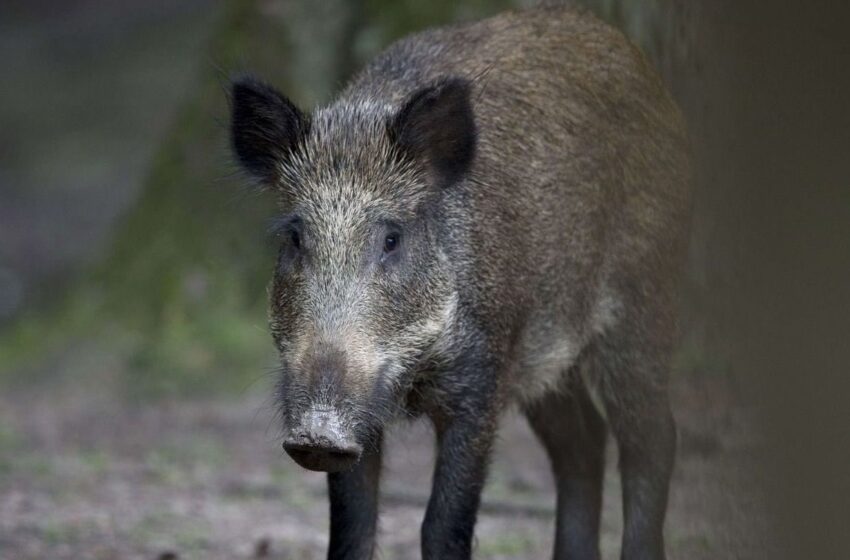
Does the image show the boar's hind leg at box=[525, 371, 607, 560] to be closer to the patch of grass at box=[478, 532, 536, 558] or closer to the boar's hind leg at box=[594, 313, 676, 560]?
the boar's hind leg at box=[594, 313, 676, 560]

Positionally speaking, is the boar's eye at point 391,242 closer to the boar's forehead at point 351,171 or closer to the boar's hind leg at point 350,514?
the boar's forehead at point 351,171

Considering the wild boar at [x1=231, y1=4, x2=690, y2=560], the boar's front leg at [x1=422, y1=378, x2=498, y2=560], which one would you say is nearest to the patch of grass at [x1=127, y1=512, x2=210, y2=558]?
the wild boar at [x1=231, y1=4, x2=690, y2=560]

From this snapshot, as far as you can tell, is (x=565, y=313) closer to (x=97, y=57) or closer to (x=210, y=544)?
(x=210, y=544)

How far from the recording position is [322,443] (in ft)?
12.8

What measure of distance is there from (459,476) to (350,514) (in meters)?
0.41

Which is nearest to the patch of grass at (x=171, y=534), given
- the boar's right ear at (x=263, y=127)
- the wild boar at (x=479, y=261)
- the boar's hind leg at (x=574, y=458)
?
the boar's hind leg at (x=574, y=458)

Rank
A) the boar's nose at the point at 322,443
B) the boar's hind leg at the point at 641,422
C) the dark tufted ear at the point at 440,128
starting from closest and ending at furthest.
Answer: the boar's nose at the point at 322,443 → the dark tufted ear at the point at 440,128 → the boar's hind leg at the point at 641,422

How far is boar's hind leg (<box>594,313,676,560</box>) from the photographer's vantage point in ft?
18.3

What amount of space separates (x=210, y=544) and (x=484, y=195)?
2562 millimetres

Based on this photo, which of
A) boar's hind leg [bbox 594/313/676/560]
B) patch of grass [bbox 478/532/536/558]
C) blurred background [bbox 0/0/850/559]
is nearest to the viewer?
blurred background [bbox 0/0/850/559]

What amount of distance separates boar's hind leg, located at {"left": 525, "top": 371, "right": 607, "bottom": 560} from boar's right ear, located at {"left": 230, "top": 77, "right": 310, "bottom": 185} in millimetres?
1594

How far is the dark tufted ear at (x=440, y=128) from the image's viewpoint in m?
4.77

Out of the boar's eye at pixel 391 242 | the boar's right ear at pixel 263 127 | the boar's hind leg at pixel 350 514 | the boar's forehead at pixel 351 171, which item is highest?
the boar's right ear at pixel 263 127

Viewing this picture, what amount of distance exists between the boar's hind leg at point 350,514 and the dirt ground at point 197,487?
317mm
